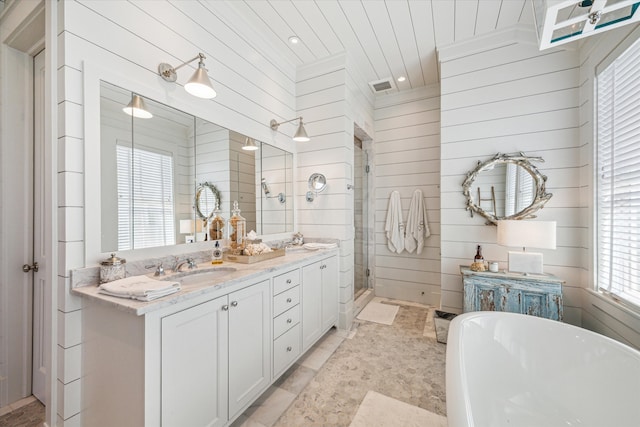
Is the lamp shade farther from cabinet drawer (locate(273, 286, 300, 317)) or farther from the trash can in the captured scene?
cabinet drawer (locate(273, 286, 300, 317))

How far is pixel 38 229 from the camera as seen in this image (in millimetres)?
1723

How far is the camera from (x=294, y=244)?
9.39ft

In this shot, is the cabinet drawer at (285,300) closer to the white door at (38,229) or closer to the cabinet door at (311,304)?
the cabinet door at (311,304)

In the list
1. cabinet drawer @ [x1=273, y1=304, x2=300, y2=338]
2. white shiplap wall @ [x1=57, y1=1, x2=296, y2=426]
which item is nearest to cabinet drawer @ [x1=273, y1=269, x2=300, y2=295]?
cabinet drawer @ [x1=273, y1=304, x2=300, y2=338]

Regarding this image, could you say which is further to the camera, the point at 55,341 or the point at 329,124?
the point at 329,124

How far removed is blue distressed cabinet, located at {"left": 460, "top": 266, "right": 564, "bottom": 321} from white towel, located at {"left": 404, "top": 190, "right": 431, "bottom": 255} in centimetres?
104

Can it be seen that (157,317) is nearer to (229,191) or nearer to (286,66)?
(229,191)

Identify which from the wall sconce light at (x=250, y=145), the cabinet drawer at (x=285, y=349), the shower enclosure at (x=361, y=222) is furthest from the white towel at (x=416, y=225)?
the wall sconce light at (x=250, y=145)

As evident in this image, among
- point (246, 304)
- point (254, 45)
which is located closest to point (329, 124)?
point (254, 45)

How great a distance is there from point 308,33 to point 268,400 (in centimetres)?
312

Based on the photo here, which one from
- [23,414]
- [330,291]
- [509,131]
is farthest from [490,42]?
[23,414]

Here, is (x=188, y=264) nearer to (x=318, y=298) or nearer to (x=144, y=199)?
(x=144, y=199)

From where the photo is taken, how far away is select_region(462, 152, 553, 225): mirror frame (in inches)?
92.7

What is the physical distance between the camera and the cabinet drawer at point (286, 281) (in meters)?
1.84
